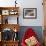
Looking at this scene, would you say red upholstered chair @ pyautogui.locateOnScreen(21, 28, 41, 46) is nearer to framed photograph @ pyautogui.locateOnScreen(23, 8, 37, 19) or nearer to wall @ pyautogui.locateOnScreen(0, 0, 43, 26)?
wall @ pyautogui.locateOnScreen(0, 0, 43, 26)

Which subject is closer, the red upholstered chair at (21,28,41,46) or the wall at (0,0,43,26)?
the red upholstered chair at (21,28,41,46)

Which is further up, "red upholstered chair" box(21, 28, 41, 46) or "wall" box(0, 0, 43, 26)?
"wall" box(0, 0, 43, 26)

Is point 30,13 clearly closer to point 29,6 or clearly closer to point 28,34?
point 29,6

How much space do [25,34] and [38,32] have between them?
1.70 feet

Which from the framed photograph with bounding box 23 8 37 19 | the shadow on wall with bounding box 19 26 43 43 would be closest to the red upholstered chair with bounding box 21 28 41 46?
the shadow on wall with bounding box 19 26 43 43

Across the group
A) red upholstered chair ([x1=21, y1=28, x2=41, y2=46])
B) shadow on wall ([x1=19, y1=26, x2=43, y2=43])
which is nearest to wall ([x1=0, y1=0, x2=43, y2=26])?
shadow on wall ([x1=19, y1=26, x2=43, y2=43])

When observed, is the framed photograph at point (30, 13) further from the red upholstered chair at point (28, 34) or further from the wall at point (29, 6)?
the red upholstered chair at point (28, 34)

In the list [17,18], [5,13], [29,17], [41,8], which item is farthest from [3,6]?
[41,8]

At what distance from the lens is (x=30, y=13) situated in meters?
5.63

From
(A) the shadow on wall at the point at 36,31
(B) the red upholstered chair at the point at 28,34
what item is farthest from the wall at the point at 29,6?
(B) the red upholstered chair at the point at 28,34

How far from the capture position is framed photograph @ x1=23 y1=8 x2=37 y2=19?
A: 5.62m

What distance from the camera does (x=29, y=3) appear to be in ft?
18.6

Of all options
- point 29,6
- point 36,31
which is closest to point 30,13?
point 29,6

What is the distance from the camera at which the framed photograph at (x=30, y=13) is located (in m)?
5.62
